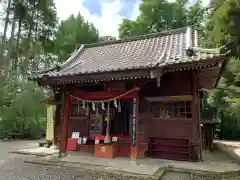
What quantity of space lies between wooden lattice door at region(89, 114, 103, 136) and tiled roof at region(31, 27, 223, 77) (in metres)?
1.86

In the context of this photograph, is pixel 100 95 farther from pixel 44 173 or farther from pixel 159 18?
pixel 159 18

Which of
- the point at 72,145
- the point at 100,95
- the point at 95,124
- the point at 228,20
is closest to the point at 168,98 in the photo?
the point at 100,95

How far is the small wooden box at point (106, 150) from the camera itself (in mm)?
6855

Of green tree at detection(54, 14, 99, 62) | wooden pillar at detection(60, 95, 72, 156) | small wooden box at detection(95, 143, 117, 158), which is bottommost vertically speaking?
small wooden box at detection(95, 143, 117, 158)

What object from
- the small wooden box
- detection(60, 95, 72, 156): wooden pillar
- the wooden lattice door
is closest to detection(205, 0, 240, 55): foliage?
the wooden lattice door

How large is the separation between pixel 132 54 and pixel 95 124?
10.1 feet

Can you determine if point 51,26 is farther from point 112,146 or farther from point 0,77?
point 112,146

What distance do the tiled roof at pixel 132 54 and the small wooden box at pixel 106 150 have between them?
2.51m

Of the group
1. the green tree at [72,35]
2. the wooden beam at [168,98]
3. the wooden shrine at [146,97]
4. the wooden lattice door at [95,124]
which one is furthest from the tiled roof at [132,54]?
the green tree at [72,35]

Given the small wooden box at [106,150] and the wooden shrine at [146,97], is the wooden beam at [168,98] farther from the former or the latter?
the small wooden box at [106,150]

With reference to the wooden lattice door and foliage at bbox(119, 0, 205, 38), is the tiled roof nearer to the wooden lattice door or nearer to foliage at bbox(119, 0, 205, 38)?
the wooden lattice door

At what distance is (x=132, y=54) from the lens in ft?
27.1

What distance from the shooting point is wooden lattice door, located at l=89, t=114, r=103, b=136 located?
785 centimetres

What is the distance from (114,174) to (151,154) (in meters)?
2.29
